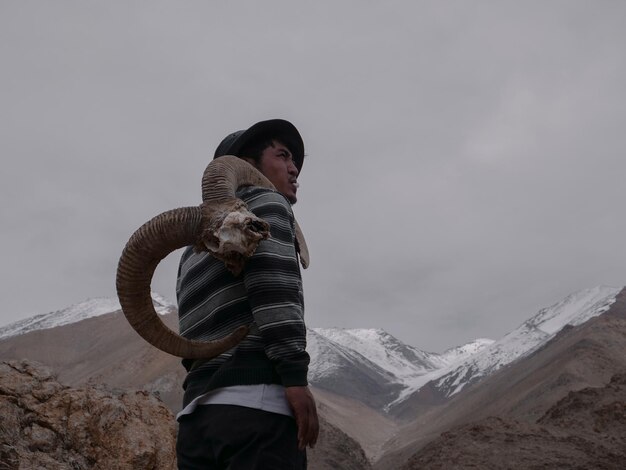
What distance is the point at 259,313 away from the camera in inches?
83.9

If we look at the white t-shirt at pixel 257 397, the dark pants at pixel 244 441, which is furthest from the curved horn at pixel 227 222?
the dark pants at pixel 244 441

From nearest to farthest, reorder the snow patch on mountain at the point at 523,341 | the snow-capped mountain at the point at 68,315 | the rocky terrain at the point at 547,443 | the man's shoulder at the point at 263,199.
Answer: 1. the man's shoulder at the point at 263,199
2. the rocky terrain at the point at 547,443
3. the snow patch on mountain at the point at 523,341
4. the snow-capped mountain at the point at 68,315

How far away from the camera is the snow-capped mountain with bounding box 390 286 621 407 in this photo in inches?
3802

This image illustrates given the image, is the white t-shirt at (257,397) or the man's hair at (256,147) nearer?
the white t-shirt at (257,397)

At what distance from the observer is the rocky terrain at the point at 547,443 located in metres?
8.77

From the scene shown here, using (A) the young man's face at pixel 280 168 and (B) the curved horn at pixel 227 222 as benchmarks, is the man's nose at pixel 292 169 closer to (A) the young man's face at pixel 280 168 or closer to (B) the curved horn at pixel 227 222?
(A) the young man's face at pixel 280 168

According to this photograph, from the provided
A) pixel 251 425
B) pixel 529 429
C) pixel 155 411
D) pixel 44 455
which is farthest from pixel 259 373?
pixel 529 429

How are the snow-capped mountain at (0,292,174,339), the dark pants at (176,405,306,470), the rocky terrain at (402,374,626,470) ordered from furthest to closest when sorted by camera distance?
the snow-capped mountain at (0,292,174,339)
the rocky terrain at (402,374,626,470)
the dark pants at (176,405,306,470)

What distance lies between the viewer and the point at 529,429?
35.8 ft

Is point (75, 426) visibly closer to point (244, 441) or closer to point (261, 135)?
point (261, 135)

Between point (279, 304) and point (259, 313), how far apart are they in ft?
0.29

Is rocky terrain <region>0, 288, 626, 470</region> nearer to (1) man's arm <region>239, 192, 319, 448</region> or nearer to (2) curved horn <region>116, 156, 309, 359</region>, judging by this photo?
(2) curved horn <region>116, 156, 309, 359</region>

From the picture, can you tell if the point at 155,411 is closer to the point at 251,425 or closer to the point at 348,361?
the point at 251,425

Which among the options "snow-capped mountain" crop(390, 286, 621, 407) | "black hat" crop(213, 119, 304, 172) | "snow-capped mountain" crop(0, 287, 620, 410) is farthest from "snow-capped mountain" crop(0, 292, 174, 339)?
"black hat" crop(213, 119, 304, 172)
